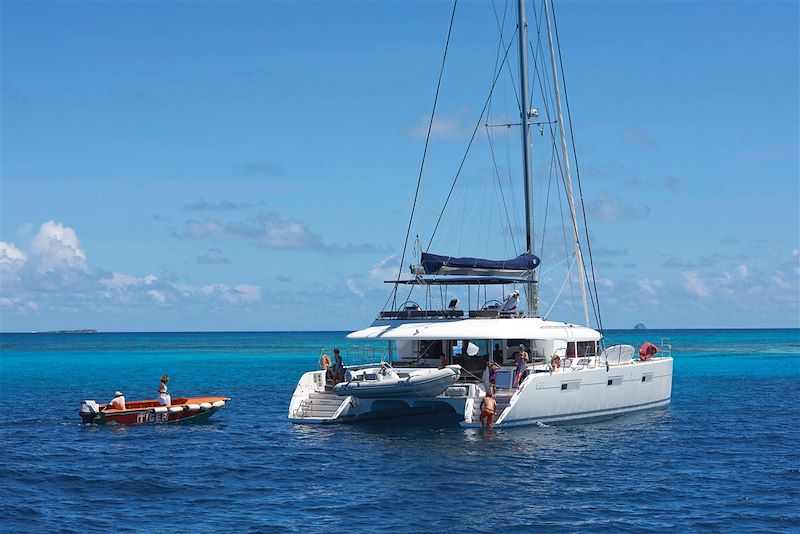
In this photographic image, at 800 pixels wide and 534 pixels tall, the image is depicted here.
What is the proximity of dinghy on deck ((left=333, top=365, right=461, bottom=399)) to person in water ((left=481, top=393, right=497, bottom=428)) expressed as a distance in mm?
1050

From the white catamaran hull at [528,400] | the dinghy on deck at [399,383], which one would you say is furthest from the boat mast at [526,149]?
the dinghy on deck at [399,383]

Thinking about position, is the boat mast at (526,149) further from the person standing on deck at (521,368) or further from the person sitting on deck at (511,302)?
the person standing on deck at (521,368)

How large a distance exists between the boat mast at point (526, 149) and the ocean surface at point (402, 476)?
184 inches

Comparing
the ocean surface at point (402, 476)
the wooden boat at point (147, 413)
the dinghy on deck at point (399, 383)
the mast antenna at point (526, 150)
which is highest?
the mast antenna at point (526, 150)

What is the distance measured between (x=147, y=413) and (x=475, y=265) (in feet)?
36.1

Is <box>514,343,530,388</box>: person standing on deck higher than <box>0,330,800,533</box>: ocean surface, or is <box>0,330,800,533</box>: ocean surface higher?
<box>514,343,530,388</box>: person standing on deck

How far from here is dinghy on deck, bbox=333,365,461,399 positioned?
977 inches

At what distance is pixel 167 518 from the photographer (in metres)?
17.1

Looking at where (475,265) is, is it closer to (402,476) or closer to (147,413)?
(402,476)

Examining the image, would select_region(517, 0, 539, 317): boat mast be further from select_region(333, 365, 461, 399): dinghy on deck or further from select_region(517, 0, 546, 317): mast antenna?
select_region(333, 365, 461, 399): dinghy on deck

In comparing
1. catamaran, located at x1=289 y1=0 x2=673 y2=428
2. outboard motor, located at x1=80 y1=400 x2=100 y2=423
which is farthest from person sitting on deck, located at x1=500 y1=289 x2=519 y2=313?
outboard motor, located at x1=80 y1=400 x2=100 y2=423

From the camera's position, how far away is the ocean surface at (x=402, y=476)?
16.9m

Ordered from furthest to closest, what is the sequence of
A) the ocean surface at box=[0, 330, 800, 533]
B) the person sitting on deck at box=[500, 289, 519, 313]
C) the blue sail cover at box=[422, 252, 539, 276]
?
1. the person sitting on deck at box=[500, 289, 519, 313]
2. the blue sail cover at box=[422, 252, 539, 276]
3. the ocean surface at box=[0, 330, 800, 533]

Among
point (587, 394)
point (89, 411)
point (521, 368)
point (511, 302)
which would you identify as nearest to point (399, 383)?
point (521, 368)
